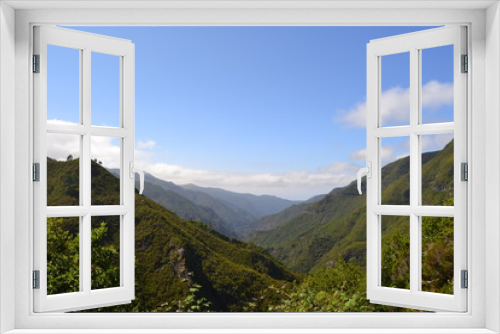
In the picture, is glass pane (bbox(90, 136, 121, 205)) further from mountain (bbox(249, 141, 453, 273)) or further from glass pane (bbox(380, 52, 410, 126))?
glass pane (bbox(380, 52, 410, 126))

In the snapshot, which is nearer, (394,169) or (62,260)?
(62,260)

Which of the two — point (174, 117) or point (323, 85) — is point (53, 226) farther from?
point (323, 85)

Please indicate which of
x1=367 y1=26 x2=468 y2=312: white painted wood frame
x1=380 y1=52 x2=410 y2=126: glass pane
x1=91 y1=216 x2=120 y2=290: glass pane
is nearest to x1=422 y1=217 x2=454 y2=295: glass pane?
x1=367 y1=26 x2=468 y2=312: white painted wood frame

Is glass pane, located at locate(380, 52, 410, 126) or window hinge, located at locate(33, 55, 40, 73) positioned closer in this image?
window hinge, located at locate(33, 55, 40, 73)

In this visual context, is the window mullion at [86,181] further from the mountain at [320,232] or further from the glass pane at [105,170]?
the mountain at [320,232]

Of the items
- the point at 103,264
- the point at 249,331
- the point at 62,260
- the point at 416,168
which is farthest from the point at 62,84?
the point at 416,168

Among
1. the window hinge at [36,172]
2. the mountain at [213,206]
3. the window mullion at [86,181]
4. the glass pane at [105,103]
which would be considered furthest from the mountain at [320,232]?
the window hinge at [36,172]

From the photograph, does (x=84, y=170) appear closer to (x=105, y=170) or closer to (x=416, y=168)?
(x=416, y=168)
